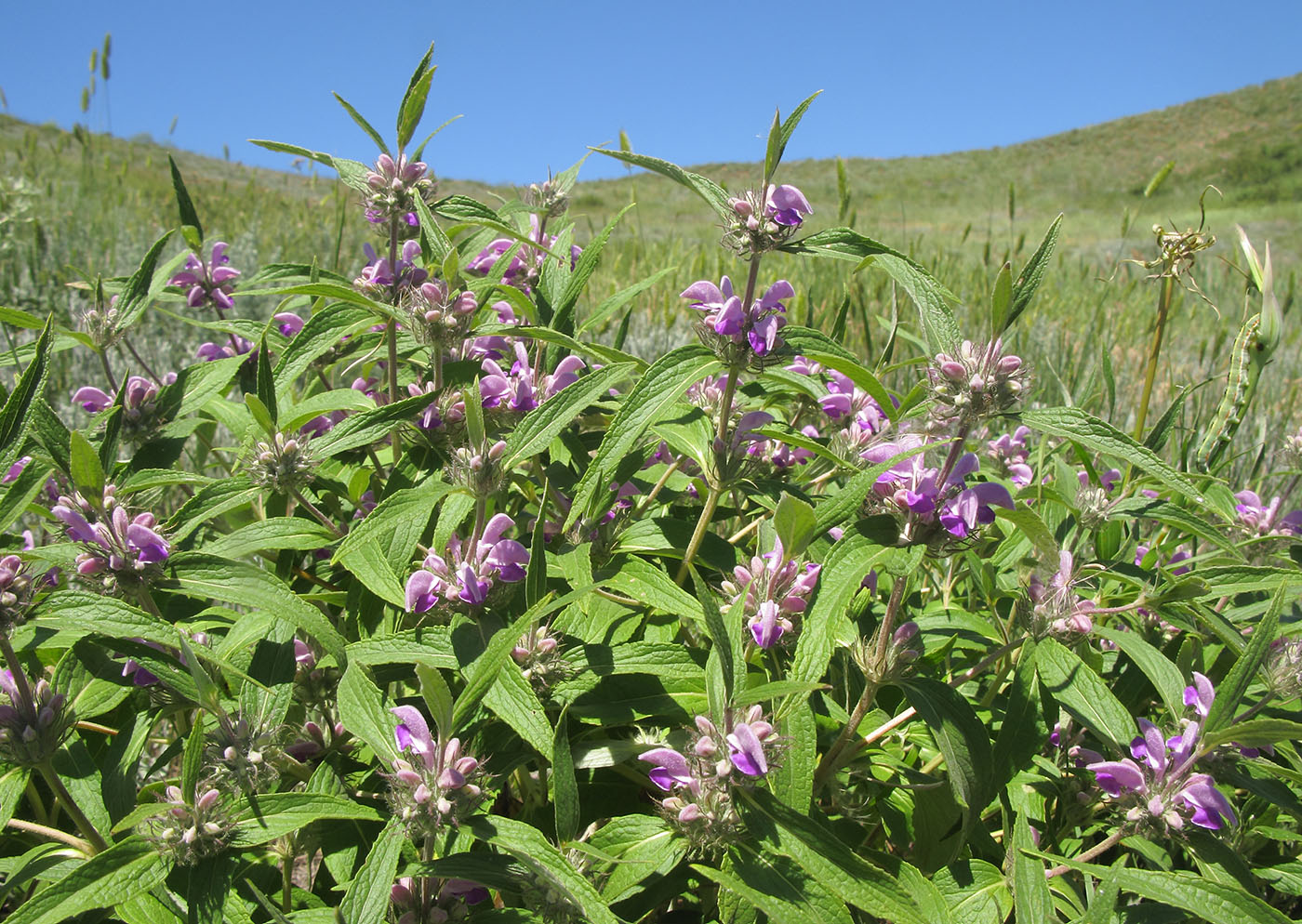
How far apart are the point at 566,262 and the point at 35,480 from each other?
1352 mm

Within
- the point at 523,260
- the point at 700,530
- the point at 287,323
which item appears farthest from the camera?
the point at 287,323

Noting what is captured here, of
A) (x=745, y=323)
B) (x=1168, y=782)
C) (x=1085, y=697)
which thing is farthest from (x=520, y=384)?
(x=1168, y=782)

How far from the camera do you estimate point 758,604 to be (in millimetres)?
1718

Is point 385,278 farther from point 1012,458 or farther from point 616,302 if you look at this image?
point 1012,458

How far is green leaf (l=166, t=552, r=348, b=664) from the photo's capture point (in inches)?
55.3

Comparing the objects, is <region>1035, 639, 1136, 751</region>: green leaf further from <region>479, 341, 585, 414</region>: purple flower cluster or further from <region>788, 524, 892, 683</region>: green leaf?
<region>479, 341, 585, 414</region>: purple flower cluster

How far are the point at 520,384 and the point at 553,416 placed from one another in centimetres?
43

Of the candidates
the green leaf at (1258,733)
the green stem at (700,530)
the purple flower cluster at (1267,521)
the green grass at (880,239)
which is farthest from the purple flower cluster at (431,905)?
the purple flower cluster at (1267,521)

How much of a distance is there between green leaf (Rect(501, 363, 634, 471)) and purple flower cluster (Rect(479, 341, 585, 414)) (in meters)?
0.37

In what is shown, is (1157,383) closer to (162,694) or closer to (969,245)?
(162,694)

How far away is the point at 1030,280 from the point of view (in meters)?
1.33

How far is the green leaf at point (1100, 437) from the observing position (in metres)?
1.34

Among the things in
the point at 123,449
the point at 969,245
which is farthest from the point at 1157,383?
the point at 969,245

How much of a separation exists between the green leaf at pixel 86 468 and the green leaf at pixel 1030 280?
167 centimetres
